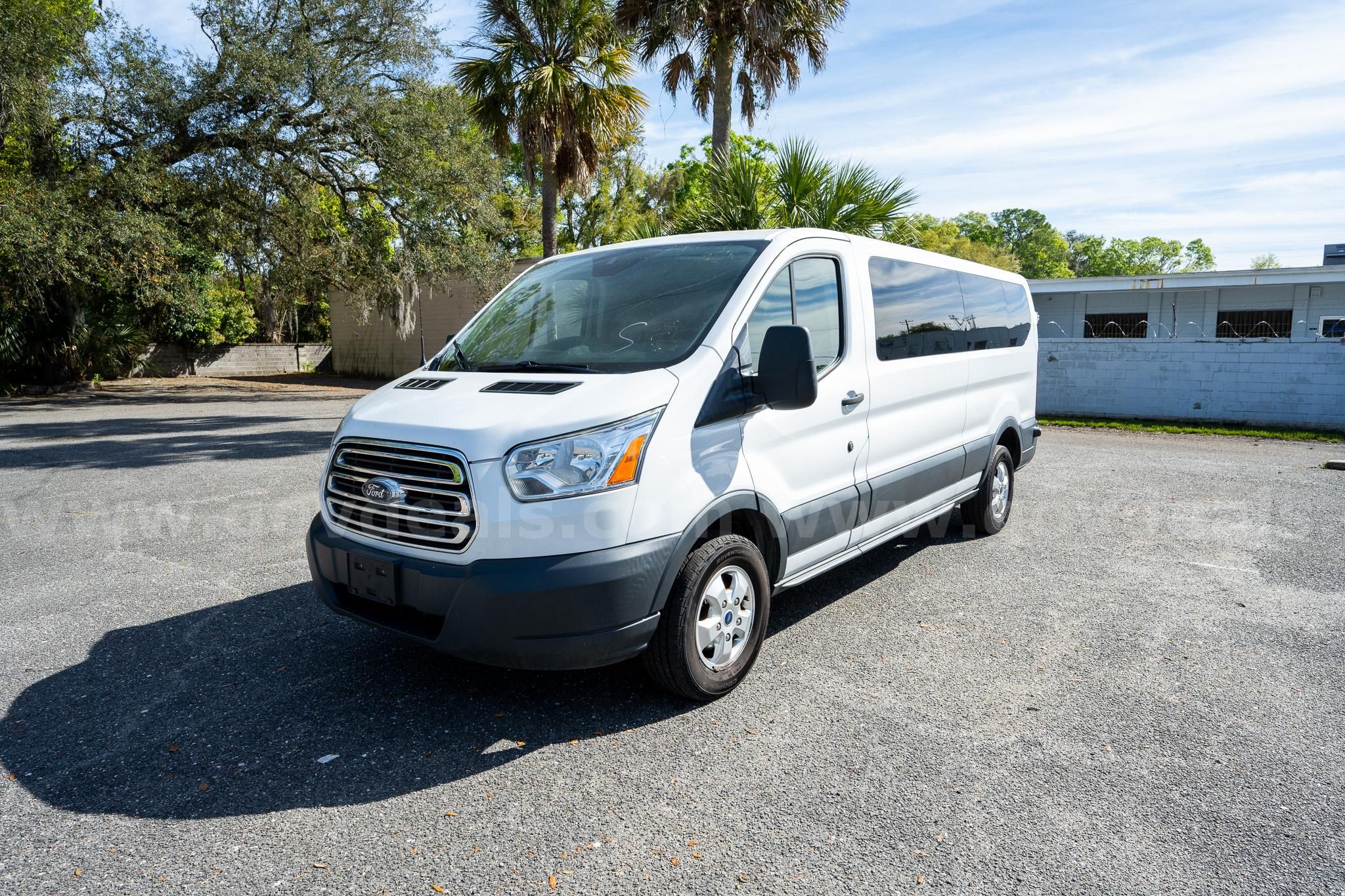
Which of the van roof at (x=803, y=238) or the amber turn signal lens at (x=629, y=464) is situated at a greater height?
the van roof at (x=803, y=238)

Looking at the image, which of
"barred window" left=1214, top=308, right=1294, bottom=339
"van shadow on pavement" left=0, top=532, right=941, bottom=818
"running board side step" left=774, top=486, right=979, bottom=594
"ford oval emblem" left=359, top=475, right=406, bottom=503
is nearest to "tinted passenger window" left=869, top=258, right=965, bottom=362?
"running board side step" left=774, top=486, right=979, bottom=594

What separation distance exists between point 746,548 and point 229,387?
24.7 m

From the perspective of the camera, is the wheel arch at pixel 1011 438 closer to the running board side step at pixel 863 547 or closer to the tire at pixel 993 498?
the tire at pixel 993 498

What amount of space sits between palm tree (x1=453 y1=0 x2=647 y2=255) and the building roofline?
9223 millimetres

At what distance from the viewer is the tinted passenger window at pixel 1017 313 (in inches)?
269

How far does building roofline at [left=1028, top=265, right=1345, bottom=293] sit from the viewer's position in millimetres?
18578

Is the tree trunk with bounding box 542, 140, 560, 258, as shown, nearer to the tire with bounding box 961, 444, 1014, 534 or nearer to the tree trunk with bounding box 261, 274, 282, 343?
the tire with bounding box 961, 444, 1014, 534

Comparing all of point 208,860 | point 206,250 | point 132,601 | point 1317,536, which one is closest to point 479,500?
point 208,860

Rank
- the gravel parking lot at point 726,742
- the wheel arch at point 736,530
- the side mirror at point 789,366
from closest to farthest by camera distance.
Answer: the gravel parking lot at point 726,742, the wheel arch at point 736,530, the side mirror at point 789,366

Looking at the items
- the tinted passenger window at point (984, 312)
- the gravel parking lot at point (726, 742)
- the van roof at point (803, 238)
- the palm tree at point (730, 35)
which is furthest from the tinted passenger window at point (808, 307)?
the palm tree at point (730, 35)

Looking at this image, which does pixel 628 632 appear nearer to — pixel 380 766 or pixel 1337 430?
pixel 380 766

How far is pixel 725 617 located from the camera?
377cm

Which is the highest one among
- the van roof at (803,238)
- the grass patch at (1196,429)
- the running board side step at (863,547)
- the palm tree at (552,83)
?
the palm tree at (552,83)

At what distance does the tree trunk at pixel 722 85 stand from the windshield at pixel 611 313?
10208mm
